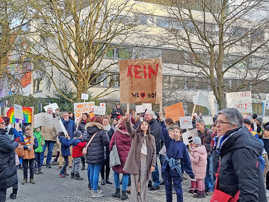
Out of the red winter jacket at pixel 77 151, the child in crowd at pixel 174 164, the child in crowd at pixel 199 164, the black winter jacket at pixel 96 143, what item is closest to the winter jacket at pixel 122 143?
the black winter jacket at pixel 96 143

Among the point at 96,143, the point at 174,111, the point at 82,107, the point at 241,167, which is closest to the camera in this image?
the point at 241,167

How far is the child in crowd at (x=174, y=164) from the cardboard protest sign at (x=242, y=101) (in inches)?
173

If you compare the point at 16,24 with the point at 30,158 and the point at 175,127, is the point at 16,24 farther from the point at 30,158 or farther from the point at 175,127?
the point at 175,127

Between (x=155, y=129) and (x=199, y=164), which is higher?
(x=155, y=129)

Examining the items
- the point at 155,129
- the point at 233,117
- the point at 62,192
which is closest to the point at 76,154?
the point at 62,192

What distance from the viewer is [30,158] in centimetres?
926

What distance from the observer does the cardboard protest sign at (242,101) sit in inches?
419

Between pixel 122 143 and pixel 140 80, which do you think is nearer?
pixel 140 80

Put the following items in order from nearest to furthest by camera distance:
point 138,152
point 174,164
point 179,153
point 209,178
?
point 174,164, point 179,153, point 138,152, point 209,178

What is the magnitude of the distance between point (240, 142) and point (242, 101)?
813 cm

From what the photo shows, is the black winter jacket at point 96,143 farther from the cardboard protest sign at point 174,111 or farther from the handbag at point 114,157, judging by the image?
the cardboard protest sign at point 174,111

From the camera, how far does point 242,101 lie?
35.5ft

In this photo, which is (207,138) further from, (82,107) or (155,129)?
(82,107)

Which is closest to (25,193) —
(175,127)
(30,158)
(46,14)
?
(30,158)
